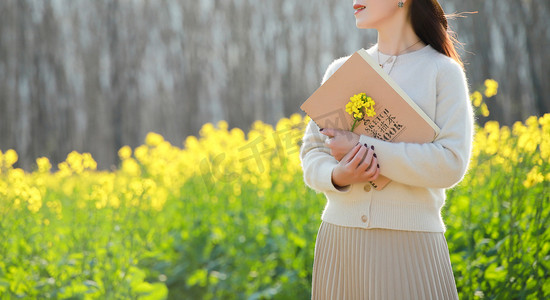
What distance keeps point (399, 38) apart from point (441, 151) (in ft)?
1.21

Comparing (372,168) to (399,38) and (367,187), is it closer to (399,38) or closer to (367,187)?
(367,187)

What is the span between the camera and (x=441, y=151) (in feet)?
3.89

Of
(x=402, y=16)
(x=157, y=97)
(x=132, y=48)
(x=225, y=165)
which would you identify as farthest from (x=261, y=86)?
(x=402, y=16)

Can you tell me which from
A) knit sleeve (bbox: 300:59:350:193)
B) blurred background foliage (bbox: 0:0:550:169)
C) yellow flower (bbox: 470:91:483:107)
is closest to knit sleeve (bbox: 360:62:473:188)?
knit sleeve (bbox: 300:59:350:193)

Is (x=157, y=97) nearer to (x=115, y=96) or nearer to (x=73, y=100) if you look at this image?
(x=115, y=96)

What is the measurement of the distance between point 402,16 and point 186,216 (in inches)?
90.5

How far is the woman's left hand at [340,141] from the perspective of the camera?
126 cm

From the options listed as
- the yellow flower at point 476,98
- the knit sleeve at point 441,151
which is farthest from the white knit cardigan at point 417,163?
the yellow flower at point 476,98

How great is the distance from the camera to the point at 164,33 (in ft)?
24.3

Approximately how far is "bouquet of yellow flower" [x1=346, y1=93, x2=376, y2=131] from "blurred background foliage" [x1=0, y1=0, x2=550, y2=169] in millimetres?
5625

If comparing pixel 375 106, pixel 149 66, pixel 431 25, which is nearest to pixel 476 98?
pixel 431 25

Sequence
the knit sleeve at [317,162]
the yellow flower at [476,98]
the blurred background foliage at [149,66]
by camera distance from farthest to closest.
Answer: the blurred background foliage at [149,66]
the yellow flower at [476,98]
the knit sleeve at [317,162]

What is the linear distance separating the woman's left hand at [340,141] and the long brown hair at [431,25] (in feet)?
1.17

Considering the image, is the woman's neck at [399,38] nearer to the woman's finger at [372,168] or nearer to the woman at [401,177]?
the woman at [401,177]
